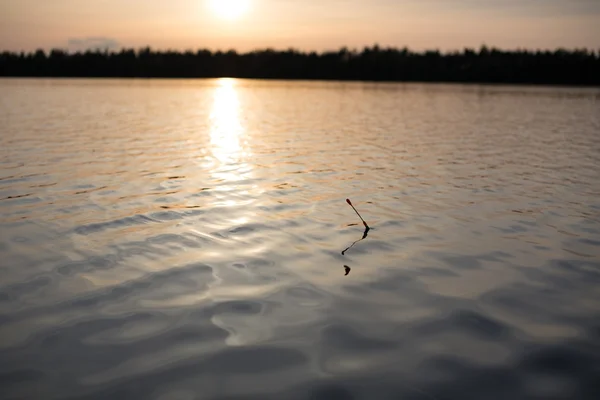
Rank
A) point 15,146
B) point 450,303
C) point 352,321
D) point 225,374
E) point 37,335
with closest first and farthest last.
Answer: point 225,374
point 37,335
point 352,321
point 450,303
point 15,146

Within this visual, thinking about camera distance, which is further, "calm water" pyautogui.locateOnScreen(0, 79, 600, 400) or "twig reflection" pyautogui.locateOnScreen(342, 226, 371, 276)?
"twig reflection" pyautogui.locateOnScreen(342, 226, 371, 276)

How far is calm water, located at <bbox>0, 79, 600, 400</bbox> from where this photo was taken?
5492 millimetres

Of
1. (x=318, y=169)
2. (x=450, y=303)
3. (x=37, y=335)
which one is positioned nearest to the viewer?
(x=37, y=335)

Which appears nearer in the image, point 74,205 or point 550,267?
point 550,267

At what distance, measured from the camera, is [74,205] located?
42.1 ft

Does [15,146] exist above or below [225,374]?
above

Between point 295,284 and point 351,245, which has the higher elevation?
point 351,245

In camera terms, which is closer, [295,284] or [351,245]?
[295,284]

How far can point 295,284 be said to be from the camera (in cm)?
805

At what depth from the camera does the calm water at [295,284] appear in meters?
5.49

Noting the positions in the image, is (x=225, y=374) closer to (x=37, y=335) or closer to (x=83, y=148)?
(x=37, y=335)

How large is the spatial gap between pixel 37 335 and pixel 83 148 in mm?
19388

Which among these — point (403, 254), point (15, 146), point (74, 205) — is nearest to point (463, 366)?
point (403, 254)

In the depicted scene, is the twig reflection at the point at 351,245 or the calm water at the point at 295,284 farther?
the twig reflection at the point at 351,245
